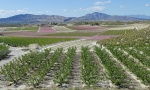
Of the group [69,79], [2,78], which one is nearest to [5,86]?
[2,78]

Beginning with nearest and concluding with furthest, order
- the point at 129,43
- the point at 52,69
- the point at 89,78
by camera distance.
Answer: the point at 89,78 < the point at 52,69 < the point at 129,43

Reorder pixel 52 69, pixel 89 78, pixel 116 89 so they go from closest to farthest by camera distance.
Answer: pixel 116 89, pixel 89 78, pixel 52 69

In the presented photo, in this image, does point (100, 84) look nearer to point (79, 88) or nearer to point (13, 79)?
point (79, 88)

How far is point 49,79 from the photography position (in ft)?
66.6

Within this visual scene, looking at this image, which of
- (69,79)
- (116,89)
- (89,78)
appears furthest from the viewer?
(69,79)

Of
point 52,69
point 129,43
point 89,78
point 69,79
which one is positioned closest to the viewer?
point 89,78

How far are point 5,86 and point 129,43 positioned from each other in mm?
26898

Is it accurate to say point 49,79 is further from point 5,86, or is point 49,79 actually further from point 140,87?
point 140,87

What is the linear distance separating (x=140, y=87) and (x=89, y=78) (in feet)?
9.43

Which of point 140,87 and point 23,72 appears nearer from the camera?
point 140,87

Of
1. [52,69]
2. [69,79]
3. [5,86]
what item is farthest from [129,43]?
[5,86]

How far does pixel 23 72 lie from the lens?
69.9 feet

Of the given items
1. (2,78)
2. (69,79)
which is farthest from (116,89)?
Answer: (2,78)

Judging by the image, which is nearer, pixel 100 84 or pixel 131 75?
pixel 100 84
